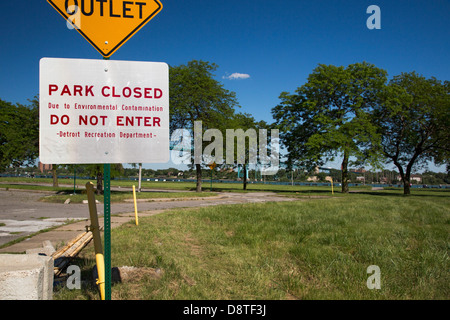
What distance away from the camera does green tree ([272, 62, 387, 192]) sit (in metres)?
27.0

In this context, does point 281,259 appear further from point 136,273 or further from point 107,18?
point 107,18

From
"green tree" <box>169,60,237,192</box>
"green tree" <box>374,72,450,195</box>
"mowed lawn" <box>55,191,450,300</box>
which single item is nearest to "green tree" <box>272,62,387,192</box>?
"green tree" <box>374,72,450,195</box>

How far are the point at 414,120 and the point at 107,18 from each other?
31834 millimetres

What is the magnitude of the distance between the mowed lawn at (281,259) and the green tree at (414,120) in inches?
910

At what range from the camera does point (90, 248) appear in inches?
248

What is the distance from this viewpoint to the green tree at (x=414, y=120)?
27.6 metres

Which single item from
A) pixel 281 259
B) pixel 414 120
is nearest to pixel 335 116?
pixel 414 120

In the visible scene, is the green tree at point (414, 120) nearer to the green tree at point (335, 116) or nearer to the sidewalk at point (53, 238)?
the green tree at point (335, 116)

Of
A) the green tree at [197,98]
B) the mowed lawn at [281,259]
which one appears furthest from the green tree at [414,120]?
the mowed lawn at [281,259]

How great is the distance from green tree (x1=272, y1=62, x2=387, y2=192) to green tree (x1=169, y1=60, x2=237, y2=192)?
303 inches

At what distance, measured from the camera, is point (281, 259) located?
5.07 meters

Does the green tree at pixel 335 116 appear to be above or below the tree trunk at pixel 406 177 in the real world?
above

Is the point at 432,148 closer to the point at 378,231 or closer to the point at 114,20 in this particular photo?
the point at 378,231
